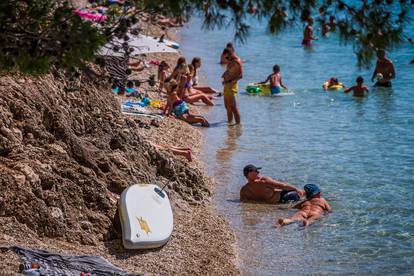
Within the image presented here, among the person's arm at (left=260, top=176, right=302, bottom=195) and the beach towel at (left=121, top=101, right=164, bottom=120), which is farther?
the beach towel at (left=121, top=101, right=164, bottom=120)

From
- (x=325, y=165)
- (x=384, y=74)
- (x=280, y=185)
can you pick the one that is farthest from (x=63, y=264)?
(x=384, y=74)

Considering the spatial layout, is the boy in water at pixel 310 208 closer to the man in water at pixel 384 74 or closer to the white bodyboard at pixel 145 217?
the white bodyboard at pixel 145 217

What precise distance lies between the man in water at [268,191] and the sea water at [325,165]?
184 mm

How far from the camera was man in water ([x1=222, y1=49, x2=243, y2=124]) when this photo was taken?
57.2 ft

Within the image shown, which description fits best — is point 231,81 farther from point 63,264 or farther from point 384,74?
point 63,264

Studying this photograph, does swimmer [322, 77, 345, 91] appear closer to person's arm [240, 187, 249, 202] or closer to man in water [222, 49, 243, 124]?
man in water [222, 49, 243, 124]

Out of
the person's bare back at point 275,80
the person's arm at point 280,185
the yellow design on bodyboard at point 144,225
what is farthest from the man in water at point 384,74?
the yellow design on bodyboard at point 144,225

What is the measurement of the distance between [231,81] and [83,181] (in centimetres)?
841

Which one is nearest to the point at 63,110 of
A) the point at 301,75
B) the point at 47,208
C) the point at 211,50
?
the point at 47,208

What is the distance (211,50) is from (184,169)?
20125 millimetres

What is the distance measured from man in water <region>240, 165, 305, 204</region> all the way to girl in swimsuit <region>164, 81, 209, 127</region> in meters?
5.19

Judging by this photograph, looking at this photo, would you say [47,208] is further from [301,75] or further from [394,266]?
[301,75]

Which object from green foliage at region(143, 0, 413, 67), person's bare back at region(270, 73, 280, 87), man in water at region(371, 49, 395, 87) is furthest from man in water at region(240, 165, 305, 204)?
man in water at region(371, 49, 395, 87)

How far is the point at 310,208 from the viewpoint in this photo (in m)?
11.8
